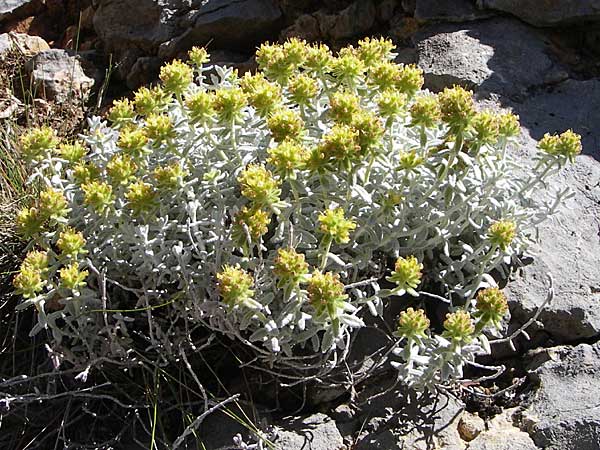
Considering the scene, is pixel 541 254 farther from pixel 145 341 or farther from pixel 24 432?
pixel 24 432

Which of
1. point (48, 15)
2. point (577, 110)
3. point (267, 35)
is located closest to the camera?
point (577, 110)

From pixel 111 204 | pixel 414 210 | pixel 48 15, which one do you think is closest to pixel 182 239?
pixel 111 204

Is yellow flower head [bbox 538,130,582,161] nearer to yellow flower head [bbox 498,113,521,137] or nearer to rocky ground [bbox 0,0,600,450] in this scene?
yellow flower head [bbox 498,113,521,137]

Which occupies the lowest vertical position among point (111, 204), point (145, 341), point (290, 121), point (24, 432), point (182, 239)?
point (24, 432)

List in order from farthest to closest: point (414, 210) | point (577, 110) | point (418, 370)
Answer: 1. point (577, 110)
2. point (414, 210)
3. point (418, 370)

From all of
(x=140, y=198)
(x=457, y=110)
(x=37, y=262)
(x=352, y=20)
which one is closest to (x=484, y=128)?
(x=457, y=110)

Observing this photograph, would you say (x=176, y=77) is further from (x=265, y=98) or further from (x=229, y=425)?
(x=229, y=425)

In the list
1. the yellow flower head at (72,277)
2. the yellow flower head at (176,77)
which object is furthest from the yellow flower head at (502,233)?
the yellow flower head at (72,277)
